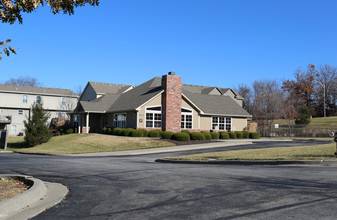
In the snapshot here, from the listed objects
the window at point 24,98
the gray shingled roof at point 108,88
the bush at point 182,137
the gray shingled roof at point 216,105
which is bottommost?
the bush at point 182,137

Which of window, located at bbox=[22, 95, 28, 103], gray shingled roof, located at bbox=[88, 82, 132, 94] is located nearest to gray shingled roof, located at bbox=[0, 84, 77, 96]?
window, located at bbox=[22, 95, 28, 103]

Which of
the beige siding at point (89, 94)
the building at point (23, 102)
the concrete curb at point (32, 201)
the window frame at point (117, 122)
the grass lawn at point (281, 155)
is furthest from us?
the building at point (23, 102)

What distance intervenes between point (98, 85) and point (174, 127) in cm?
2052

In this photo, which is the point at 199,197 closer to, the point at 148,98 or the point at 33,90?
the point at 148,98

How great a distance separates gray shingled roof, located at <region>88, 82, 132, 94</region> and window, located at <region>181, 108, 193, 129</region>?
17.0 meters

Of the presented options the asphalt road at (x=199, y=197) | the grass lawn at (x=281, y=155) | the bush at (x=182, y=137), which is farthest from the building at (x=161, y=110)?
the asphalt road at (x=199, y=197)

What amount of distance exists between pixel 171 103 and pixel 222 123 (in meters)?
9.02

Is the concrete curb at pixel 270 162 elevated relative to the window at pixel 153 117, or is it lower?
lower

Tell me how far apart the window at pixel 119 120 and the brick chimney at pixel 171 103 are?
5.39 m

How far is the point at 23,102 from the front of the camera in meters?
54.8

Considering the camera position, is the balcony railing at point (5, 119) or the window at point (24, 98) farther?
the window at point (24, 98)

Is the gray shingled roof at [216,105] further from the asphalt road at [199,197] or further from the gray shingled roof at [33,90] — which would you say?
the asphalt road at [199,197]

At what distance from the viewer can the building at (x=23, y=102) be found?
2092 inches

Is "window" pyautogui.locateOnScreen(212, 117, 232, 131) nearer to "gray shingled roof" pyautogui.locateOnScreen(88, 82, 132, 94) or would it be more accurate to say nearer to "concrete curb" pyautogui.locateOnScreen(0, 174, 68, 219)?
"gray shingled roof" pyautogui.locateOnScreen(88, 82, 132, 94)
